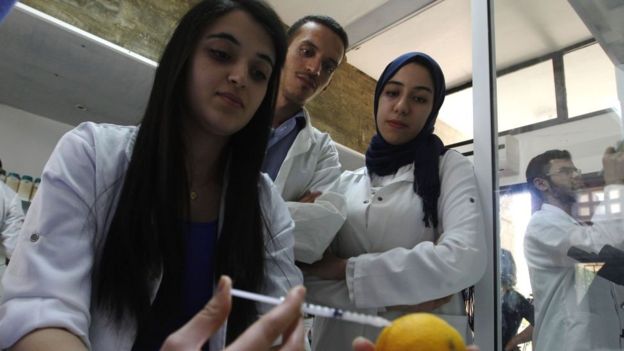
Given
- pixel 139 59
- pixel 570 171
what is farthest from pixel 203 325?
pixel 139 59

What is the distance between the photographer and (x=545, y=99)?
138cm

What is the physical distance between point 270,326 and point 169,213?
0.42m

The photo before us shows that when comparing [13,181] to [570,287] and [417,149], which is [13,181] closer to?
[417,149]

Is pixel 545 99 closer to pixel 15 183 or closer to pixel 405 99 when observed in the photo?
pixel 405 99

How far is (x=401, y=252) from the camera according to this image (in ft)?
3.23

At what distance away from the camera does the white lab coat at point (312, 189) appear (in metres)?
1.02

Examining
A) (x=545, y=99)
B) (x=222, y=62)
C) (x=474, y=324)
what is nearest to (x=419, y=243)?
(x=474, y=324)

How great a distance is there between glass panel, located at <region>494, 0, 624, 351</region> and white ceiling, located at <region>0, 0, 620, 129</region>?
39mm

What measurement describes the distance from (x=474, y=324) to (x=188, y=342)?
92 cm

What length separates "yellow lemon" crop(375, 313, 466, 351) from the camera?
1.31 feet

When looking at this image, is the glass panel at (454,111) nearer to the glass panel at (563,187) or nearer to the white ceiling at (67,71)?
the glass panel at (563,187)

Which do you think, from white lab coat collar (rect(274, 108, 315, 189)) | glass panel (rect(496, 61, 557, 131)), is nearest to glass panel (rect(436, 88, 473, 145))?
glass panel (rect(496, 61, 557, 131))

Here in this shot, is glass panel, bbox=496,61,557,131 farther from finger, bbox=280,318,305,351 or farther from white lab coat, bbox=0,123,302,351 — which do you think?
finger, bbox=280,318,305,351

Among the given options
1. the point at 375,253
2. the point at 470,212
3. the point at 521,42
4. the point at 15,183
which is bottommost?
the point at 375,253
